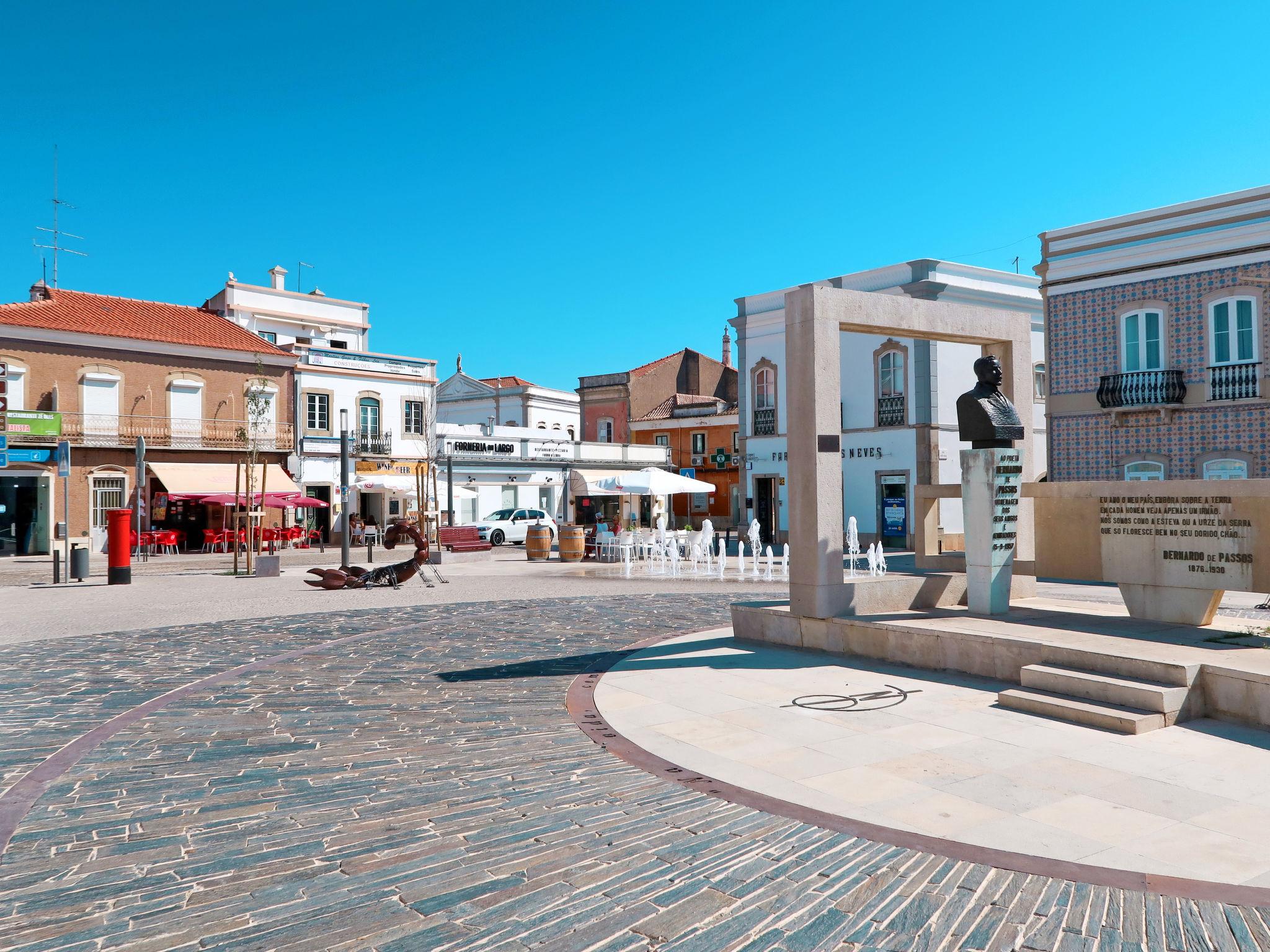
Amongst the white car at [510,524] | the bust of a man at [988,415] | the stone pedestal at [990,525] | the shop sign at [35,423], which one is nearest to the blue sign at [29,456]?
the shop sign at [35,423]

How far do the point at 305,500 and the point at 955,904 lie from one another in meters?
29.0

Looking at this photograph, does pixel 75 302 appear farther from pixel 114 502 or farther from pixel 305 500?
pixel 305 500

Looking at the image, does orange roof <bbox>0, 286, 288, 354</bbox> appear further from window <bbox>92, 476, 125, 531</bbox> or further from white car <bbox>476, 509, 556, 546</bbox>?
white car <bbox>476, 509, 556, 546</bbox>

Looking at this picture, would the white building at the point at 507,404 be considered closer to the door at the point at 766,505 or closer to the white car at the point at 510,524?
the white car at the point at 510,524

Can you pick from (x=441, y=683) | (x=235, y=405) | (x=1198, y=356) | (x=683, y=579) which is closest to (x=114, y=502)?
(x=235, y=405)

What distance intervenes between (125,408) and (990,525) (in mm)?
28842

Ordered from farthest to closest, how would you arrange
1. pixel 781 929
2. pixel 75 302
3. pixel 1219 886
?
pixel 75 302 → pixel 1219 886 → pixel 781 929

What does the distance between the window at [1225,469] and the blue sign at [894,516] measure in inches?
359

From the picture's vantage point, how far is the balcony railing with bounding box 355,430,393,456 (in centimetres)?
3512

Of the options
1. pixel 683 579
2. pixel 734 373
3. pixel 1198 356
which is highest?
pixel 734 373

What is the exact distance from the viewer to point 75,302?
3120 cm

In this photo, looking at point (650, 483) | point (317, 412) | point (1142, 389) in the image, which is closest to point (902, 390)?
point (1142, 389)

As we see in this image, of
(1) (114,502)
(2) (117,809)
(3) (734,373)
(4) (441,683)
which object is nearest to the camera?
(2) (117,809)

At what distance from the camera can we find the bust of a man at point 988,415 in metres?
9.29
